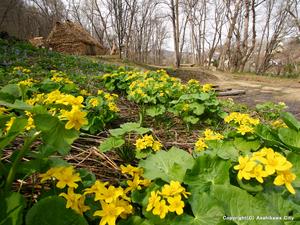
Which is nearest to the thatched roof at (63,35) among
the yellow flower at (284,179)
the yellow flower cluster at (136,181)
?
the yellow flower cluster at (136,181)

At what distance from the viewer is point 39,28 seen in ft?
104

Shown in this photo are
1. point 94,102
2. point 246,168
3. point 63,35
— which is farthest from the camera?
point 63,35

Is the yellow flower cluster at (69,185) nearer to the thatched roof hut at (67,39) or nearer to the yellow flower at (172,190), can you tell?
the yellow flower at (172,190)

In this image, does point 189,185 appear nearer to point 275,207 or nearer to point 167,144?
point 275,207

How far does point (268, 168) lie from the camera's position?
35.5 inches

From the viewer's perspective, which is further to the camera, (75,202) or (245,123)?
(245,123)

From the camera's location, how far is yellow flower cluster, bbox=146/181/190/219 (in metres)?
0.89

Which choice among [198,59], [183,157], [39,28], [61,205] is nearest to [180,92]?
[183,157]

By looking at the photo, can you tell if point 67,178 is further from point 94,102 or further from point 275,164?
point 94,102

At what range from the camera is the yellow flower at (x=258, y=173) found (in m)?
0.91

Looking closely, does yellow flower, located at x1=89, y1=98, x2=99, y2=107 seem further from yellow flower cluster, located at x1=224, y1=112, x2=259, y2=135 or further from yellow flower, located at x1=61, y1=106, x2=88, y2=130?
yellow flower, located at x1=61, y1=106, x2=88, y2=130

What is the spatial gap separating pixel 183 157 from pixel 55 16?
34.7 meters

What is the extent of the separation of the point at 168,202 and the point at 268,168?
36cm

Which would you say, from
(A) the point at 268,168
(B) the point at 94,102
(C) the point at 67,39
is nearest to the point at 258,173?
(A) the point at 268,168
